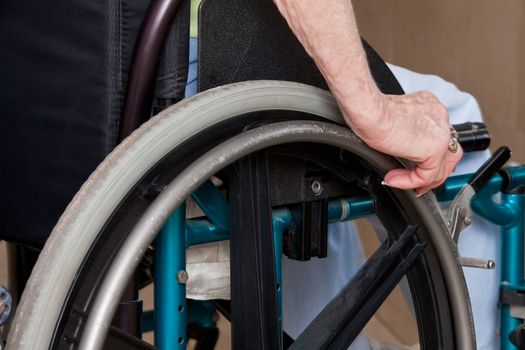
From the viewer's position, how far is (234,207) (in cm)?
92

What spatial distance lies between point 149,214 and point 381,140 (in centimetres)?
30

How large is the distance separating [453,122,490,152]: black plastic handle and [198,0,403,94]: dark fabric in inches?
11.6

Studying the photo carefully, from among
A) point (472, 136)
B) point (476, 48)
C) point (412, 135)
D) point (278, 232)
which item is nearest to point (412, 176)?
point (412, 135)

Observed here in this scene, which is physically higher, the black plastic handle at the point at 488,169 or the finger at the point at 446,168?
the black plastic handle at the point at 488,169

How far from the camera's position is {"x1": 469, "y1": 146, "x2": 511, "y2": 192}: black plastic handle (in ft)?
4.06

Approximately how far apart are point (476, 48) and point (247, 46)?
1.54 meters

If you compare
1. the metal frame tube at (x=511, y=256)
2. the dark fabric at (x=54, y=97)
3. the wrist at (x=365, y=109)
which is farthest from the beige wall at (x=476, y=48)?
the dark fabric at (x=54, y=97)

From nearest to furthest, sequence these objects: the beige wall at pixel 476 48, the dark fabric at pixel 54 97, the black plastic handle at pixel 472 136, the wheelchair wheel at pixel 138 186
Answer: the wheelchair wheel at pixel 138 186 < the dark fabric at pixel 54 97 < the black plastic handle at pixel 472 136 < the beige wall at pixel 476 48

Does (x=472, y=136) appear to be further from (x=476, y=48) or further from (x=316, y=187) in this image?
(x=476, y=48)

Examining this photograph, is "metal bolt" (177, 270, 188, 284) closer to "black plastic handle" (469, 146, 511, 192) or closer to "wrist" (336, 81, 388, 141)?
"wrist" (336, 81, 388, 141)

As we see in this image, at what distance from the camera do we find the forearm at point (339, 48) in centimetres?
90

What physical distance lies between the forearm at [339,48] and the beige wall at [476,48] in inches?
55.4

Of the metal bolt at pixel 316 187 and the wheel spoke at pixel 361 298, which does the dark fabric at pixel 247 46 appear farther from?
the wheel spoke at pixel 361 298

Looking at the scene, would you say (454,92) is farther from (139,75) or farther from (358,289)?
(139,75)
